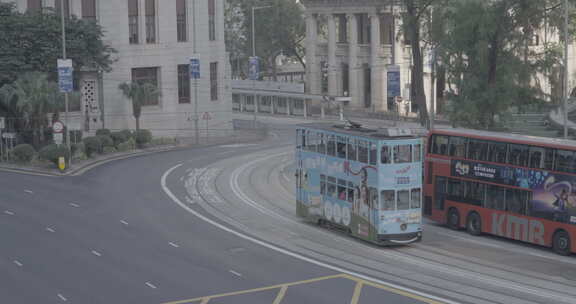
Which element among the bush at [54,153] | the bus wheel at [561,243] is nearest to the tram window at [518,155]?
the bus wheel at [561,243]

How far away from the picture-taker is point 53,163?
60.1 m

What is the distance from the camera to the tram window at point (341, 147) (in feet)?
126

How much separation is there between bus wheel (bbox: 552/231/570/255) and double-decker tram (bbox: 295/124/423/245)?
5.39 m

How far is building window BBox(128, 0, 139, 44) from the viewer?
80.8 metres

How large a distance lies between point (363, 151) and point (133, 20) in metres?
49.2

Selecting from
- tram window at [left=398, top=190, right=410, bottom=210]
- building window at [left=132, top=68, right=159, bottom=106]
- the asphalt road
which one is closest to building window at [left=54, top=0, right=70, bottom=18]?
building window at [left=132, top=68, right=159, bottom=106]

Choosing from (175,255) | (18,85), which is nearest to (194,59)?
(18,85)

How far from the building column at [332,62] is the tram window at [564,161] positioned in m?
79.1

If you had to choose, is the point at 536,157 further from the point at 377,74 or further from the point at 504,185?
the point at 377,74

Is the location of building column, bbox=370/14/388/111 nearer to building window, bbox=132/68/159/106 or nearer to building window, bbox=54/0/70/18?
building window, bbox=132/68/159/106

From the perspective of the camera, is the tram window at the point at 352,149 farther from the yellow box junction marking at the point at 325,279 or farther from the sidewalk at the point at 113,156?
the sidewalk at the point at 113,156

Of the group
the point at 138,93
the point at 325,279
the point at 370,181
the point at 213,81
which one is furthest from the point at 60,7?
the point at 325,279

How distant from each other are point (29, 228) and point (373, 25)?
70071 mm

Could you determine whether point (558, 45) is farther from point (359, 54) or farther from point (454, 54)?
point (359, 54)
